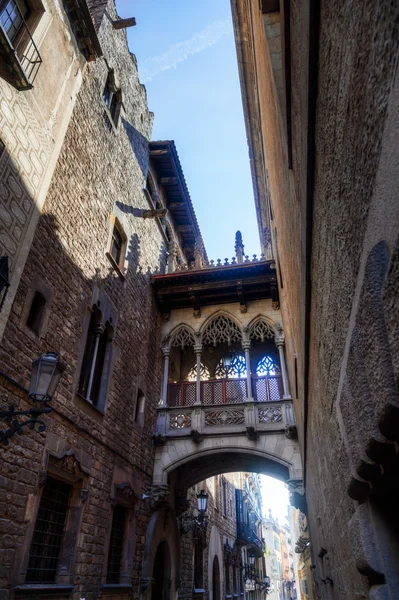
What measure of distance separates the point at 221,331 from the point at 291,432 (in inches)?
136

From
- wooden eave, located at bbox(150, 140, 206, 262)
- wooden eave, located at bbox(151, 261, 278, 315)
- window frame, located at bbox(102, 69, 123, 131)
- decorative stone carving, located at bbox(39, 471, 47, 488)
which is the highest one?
wooden eave, located at bbox(150, 140, 206, 262)

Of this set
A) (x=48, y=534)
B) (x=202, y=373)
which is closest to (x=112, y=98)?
(x=202, y=373)

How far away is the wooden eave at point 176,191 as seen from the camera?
522 inches

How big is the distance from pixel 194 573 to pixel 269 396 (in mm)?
7225

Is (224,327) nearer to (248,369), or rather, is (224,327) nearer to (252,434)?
(248,369)

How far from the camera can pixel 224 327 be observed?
1168 centimetres

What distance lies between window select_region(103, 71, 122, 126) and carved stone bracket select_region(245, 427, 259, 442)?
8.13 metres

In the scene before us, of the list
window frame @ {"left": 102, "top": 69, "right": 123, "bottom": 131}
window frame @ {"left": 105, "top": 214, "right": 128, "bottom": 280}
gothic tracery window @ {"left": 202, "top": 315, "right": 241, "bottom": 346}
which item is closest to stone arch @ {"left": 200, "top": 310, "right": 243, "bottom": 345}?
gothic tracery window @ {"left": 202, "top": 315, "right": 241, "bottom": 346}

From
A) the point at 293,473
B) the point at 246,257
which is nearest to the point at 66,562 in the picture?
the point at 293,473

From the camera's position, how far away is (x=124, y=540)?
792 cm

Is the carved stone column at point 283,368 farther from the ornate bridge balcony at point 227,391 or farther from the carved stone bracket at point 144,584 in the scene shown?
the carved stone bracket at point 144,584

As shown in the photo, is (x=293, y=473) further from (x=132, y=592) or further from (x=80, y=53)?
(x=80, y=53)

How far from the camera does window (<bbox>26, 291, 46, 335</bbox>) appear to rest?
5613 millimetres

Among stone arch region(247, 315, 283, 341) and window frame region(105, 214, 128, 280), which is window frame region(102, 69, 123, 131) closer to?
window frame region(105, 214, 128, 280)
